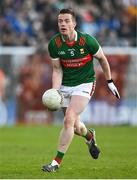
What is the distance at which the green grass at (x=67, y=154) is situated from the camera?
1164 cm

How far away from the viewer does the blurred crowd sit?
88.2ft

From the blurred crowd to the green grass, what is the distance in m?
4.01

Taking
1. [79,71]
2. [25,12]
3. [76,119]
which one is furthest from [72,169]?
[25,12]

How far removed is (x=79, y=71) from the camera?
1259 cm

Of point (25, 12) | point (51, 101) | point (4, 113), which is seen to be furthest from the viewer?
point (25, 12)

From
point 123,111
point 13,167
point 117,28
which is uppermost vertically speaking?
point 13,167

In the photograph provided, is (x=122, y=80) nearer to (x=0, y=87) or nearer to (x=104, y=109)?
(x=104, y=109)

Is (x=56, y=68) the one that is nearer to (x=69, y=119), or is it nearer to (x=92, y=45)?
(x=92, y=45)

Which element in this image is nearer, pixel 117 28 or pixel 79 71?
pixel 79 71

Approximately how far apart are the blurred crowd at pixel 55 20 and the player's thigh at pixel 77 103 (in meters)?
13.9

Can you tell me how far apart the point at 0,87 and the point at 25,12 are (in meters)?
3.50

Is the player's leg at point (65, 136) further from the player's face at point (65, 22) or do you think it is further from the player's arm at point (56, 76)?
the player's face at point (65, 22)

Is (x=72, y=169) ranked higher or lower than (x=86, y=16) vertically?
higher

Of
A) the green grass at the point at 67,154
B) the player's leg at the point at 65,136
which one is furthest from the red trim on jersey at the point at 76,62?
the green grass at the point at 67,154
